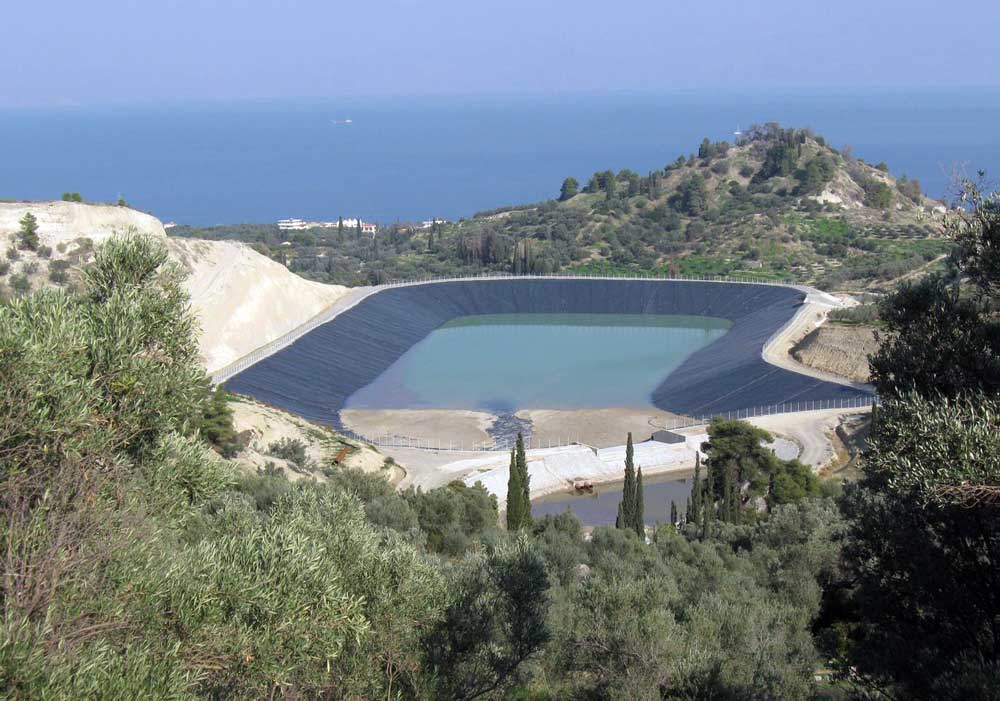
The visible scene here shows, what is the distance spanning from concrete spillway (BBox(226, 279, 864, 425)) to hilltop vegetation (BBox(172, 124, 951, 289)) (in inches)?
208

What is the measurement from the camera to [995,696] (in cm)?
683

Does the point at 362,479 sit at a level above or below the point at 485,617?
below

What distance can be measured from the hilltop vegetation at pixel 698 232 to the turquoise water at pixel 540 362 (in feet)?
31.8

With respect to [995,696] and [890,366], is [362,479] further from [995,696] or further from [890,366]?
[995,696]

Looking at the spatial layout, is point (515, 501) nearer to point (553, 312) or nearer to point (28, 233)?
point (28, 233)

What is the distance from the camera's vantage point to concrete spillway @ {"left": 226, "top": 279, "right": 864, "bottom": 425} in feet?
152

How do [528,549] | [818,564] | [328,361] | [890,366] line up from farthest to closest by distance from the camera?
[328,361], [818,564], [528,549], [890,366]

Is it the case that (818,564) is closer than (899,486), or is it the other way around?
(899,486)

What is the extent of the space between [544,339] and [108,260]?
56843 mm

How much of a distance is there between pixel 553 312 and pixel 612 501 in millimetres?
38658

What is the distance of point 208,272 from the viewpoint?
54594 millimetres

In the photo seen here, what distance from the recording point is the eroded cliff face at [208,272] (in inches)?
1850

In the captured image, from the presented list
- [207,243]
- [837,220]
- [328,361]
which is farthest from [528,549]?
[837,220]

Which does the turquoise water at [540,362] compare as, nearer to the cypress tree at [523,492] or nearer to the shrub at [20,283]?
the shrub at [20,283]
